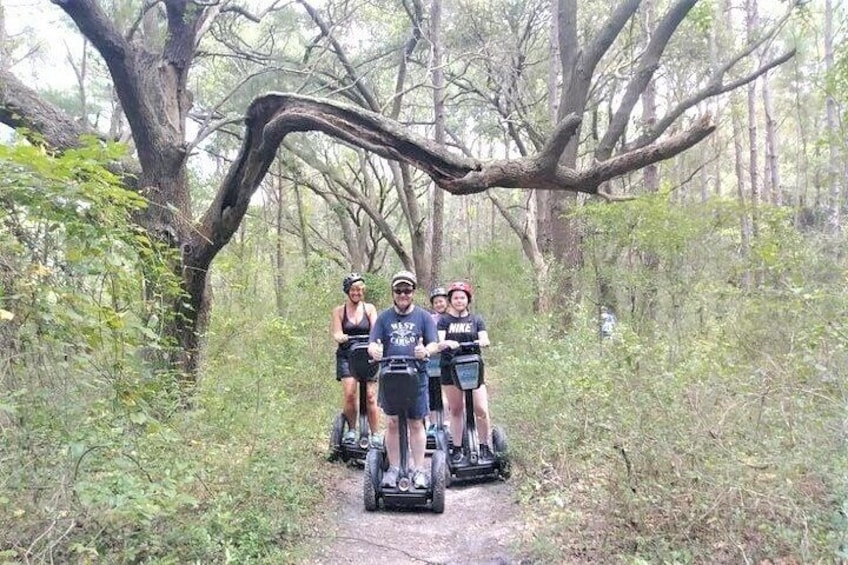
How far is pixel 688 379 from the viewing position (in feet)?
17.2

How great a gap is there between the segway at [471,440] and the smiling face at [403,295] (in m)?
0.82

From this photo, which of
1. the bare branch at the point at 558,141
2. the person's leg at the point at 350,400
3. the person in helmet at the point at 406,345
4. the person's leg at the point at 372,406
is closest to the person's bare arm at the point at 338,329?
the person's leg at the point at 350,400

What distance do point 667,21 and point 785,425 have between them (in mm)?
7564

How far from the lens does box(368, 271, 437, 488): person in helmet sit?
17.7ft

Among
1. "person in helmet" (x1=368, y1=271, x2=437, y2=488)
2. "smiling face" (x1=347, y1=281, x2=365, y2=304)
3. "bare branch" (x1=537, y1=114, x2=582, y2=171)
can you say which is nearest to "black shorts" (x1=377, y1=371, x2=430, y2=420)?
"person in helmet" (x1=368, y1=271, x2=437, y2=488)

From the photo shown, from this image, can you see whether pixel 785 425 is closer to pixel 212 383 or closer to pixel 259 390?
pixel 259 390

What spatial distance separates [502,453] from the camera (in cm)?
623

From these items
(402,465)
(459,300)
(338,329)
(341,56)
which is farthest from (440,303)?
(341,56)

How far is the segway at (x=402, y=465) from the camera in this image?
5.16 m

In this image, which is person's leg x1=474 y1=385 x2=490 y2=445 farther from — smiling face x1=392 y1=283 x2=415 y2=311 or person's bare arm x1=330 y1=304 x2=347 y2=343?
person's bare arm x1=330 y1=304 x2=347 y2=343

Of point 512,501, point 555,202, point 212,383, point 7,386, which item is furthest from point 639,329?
point 7,386

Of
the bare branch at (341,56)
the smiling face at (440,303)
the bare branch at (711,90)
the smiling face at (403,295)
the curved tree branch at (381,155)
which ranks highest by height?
the bare branch at (341,56)

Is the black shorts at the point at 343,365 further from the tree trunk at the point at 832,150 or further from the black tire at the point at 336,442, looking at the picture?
the tree trunk at the point at 832,150

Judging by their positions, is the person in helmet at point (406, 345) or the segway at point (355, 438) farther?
the segway at point (355, 438)
